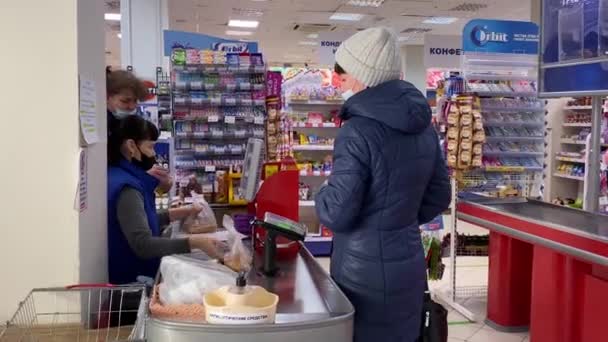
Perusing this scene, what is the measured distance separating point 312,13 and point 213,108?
24.5 ft

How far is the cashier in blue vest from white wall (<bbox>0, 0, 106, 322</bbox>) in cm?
40

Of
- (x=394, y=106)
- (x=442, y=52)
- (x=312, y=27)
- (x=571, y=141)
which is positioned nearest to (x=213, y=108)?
(x=394, y=106)

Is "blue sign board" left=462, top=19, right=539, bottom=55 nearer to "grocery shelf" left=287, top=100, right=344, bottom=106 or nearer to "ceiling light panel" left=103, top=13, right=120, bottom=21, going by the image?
"grocery shelf" left=287, top=100, right=344, bottom=106

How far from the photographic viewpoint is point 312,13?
12680mm

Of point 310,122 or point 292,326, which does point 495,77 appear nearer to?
point 310,122

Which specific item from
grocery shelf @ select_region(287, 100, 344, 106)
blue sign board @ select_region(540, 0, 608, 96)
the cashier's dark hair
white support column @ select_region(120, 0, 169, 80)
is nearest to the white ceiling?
white support column @ select_region(120, 0, 169, 80)

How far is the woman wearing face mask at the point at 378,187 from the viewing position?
2.02 meters

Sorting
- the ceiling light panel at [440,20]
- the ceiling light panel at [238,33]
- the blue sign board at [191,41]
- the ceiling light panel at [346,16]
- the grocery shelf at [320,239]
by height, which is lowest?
the grocery shelf at [320,239]

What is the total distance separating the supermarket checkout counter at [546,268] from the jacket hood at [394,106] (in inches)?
56.9

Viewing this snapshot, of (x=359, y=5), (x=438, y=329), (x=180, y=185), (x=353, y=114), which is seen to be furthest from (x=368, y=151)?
(x=359, y=5)

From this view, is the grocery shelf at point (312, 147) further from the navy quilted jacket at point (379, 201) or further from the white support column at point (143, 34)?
the navy quilted jacket at point (379, 201)

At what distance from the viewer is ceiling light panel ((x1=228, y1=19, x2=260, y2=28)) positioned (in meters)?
13.9

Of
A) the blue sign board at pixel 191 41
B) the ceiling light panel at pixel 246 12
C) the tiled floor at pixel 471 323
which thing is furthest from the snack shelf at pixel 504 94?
the ceiling light panel at pixel 246 12

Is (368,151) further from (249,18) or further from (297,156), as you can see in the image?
(249,18)
